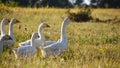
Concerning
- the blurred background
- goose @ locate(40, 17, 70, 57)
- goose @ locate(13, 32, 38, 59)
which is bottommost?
the blurred background

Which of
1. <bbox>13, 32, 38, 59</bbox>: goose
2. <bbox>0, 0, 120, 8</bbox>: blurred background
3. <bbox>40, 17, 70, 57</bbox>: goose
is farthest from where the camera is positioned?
<bbox>0, 0, 120, 8</bbox>: blurred background

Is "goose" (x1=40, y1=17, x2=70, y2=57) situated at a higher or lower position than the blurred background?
higher

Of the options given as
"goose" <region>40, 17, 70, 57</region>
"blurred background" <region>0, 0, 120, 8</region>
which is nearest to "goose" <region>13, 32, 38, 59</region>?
"goose" <region>40, 17, 70, 57</region>

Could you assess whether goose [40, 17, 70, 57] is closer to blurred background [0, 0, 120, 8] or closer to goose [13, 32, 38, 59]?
goose [13, 32, 38, 59]

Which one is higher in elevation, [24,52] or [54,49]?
[24,52]

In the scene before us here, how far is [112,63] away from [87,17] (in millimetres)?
18155

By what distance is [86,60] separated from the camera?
403 inches

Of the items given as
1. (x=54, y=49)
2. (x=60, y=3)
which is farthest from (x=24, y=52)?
(x=60, y=3)

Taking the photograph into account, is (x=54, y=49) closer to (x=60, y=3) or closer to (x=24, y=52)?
(x=24, y=52)

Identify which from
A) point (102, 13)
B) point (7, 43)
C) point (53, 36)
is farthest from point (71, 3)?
point (7, 43)

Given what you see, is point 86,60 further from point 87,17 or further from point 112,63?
point 87,17

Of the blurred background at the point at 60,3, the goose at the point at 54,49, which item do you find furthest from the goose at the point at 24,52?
the blurred background at the point at 60,3

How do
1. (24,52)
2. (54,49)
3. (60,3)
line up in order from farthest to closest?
(60,3) → (54,49) → (24,52)

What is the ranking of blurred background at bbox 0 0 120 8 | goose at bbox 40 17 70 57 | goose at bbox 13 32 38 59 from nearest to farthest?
goose at bbox 13 32 38 59 < goose at bbox 40 17 70 57 < blurred background at bbox 0 0 120 8
